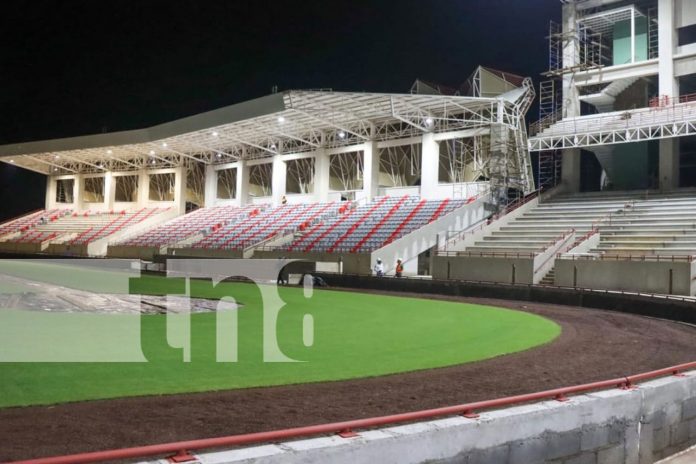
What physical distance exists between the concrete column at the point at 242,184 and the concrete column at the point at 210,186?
149 inches

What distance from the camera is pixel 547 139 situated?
32.1 metres

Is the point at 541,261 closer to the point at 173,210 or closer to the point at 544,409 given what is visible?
the point at 544,409

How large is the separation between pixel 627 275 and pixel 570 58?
1804 cm

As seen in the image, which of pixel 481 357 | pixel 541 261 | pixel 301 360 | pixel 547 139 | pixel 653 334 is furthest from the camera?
pixel 547 139

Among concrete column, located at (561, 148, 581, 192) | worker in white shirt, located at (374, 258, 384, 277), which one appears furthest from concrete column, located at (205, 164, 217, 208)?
concrete column, located at (561, 148, 581, 192)

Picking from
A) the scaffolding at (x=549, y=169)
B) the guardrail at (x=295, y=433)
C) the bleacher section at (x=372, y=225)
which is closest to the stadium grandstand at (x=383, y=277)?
the guardrail at (x=295, y=433)

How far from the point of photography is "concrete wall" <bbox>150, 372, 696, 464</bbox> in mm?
4082

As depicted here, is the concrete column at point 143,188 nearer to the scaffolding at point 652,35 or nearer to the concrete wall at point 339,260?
the concrete wall at point 339,260

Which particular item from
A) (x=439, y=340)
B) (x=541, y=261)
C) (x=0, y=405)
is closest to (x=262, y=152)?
(x=541, y=261)

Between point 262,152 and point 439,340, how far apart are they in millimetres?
39049

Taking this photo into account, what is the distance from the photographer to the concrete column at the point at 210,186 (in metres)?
52.2

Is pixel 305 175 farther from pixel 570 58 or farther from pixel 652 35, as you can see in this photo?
pixel 652 35

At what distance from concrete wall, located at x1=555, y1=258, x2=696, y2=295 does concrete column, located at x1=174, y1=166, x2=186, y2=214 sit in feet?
128

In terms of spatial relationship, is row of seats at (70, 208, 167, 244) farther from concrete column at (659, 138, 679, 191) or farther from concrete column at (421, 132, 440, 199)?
concrete column at (659, 138, 679, 191)
